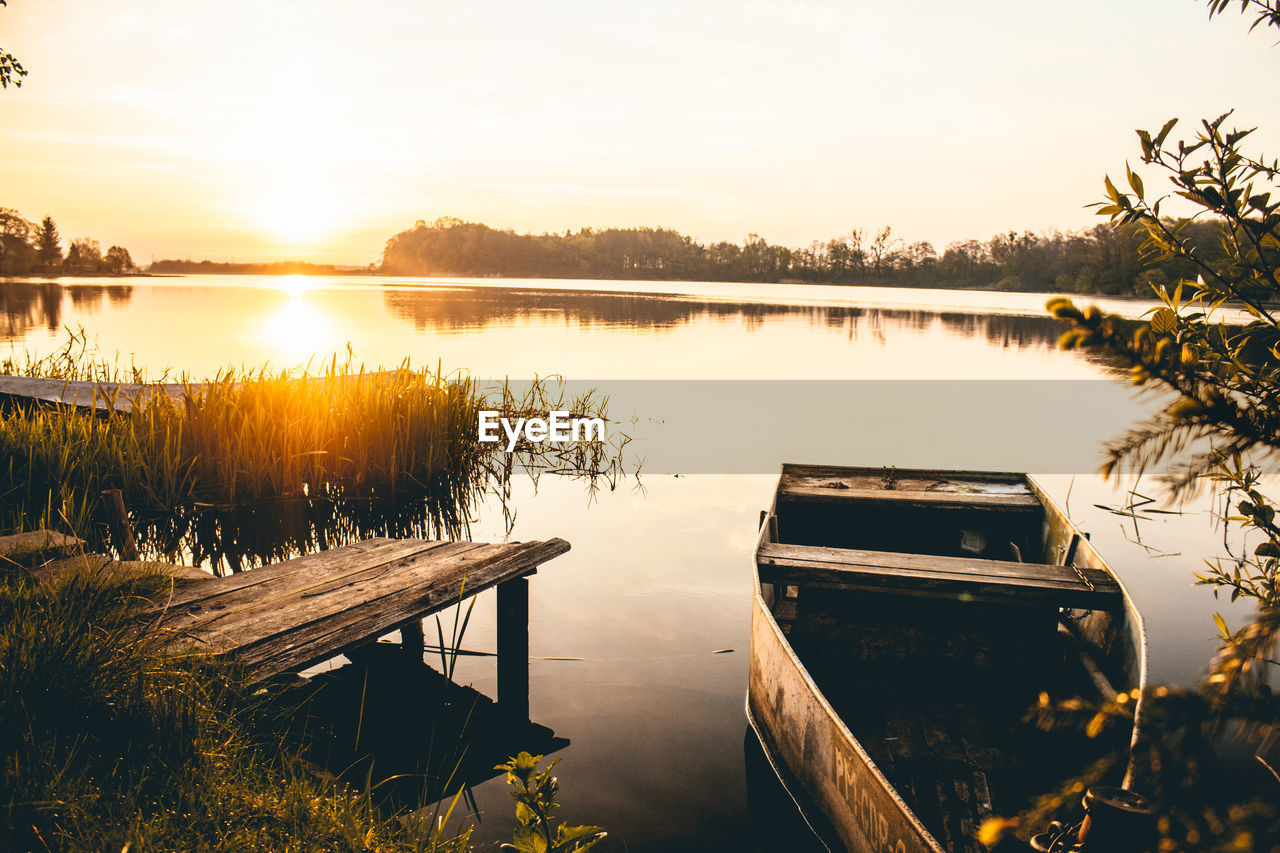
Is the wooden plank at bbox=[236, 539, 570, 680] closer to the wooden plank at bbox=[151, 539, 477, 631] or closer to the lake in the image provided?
the wooden plank at bbox=[151, 539, 477, 631]

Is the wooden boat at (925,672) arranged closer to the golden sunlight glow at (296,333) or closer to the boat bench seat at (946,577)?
the boat bench seat at (946,577)

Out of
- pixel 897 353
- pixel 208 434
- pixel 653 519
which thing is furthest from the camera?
pixel 897 353

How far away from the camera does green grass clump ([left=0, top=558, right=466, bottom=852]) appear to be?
96.9 inches

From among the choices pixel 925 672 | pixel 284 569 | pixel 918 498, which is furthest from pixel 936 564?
pixel 284 569

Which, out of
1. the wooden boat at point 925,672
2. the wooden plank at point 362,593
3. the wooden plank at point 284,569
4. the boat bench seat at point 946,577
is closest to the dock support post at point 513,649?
the wooden plank at point 362,593

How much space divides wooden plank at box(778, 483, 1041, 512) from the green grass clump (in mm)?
4659

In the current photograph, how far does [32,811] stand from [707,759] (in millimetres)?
3638

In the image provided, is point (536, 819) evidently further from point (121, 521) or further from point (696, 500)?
point (696, 500)

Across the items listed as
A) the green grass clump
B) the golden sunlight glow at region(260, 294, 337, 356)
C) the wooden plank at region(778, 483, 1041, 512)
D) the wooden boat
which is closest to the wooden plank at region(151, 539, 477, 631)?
the green grass clump

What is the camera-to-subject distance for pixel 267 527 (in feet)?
27.3

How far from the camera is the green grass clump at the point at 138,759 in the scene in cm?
246

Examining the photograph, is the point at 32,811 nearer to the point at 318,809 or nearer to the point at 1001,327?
the point at 318,809

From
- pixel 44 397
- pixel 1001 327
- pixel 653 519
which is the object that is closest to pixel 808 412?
pixel 653 519

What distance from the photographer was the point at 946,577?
476 cm
